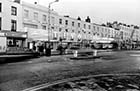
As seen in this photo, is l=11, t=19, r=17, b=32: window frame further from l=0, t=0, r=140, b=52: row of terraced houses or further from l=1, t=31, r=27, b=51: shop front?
l=1, t=31, r=27, b=51: shop front

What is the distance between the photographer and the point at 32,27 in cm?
3005

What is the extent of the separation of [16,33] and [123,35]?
51839mm

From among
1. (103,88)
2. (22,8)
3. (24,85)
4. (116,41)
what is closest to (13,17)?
(22,8)

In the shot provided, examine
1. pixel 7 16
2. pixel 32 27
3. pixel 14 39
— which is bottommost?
pixel 14 39

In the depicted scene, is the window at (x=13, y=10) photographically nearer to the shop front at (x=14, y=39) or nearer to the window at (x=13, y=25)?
the window at (x=13, y=25)

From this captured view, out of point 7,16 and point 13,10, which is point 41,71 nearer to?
point 7,16

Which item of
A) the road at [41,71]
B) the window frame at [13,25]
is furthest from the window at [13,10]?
the road at [41,71]

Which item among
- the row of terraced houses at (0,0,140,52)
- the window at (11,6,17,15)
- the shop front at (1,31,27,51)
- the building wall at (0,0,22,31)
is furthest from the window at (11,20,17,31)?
the window at (11,6,17,15)

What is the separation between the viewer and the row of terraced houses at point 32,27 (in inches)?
1012

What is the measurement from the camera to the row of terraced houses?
2570 centimetres

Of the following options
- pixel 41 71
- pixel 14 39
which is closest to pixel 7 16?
pixel 14 39

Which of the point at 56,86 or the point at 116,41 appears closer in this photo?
the point at 56,86

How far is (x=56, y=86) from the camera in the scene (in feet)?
21.1

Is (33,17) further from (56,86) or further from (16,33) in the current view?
(56,86)
